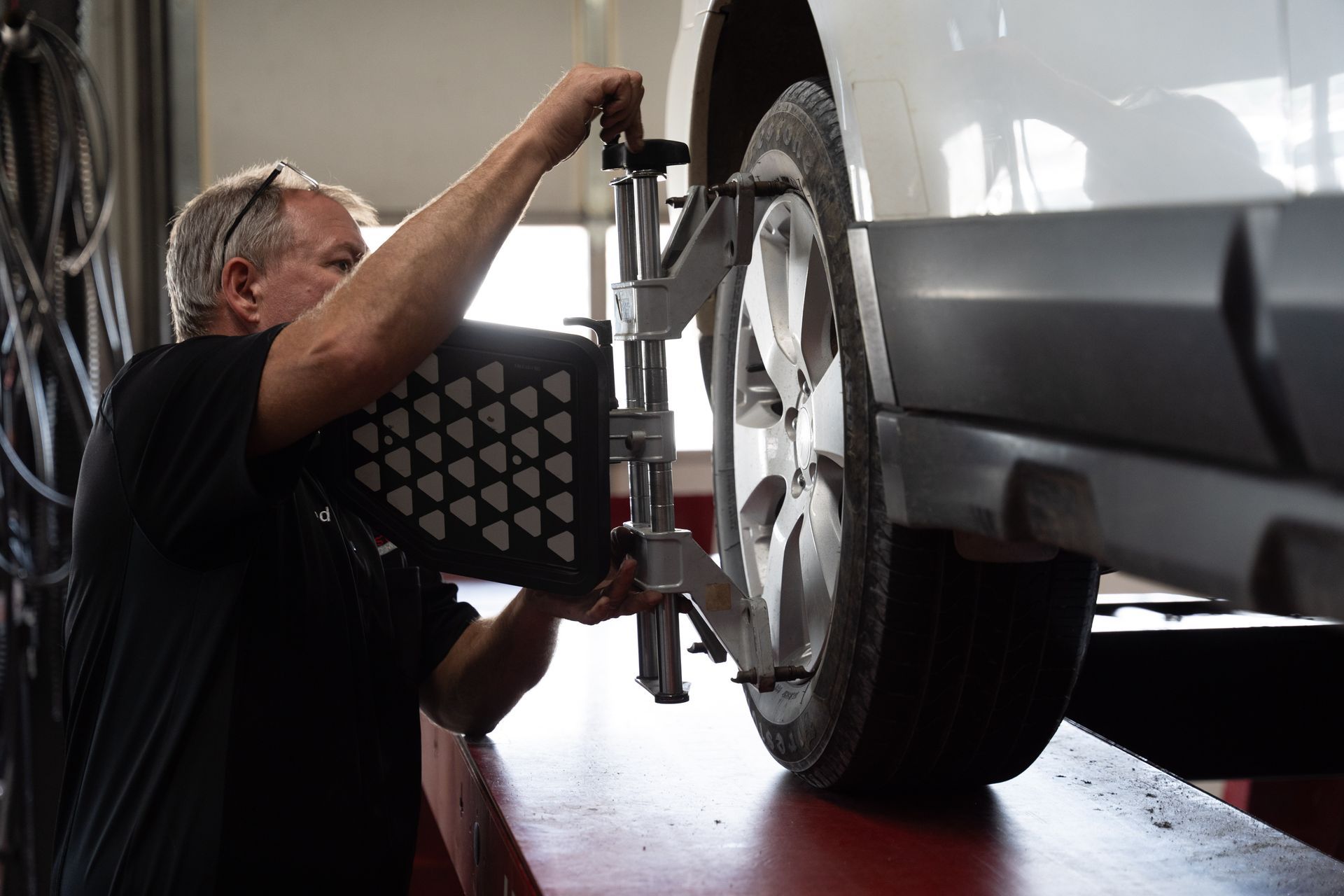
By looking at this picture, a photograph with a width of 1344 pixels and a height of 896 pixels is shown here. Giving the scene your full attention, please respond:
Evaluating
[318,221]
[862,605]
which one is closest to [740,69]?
[318,221]

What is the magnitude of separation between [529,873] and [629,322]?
0.56 m

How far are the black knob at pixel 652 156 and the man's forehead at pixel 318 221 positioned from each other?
48cm

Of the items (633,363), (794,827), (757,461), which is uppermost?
(633,363)

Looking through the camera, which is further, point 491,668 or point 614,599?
point 491,668

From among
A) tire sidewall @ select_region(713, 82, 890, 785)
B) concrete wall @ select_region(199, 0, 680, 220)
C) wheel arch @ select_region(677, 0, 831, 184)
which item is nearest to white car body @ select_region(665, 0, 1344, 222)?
tire sidewall @ select_region(713, 82, 890, 785)

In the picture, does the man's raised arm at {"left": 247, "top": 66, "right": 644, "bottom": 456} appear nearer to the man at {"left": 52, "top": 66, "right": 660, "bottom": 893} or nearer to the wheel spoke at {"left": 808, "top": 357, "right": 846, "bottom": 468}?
the man at {"left": 52, "top": 66, "right": 660, "bottom": 893}

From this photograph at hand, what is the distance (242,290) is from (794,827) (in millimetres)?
974

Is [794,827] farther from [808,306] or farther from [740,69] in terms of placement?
[740,69]

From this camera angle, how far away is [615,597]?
4.28ft

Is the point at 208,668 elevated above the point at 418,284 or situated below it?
below

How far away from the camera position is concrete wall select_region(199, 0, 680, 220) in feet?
18.1

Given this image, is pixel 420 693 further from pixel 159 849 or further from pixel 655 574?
pixel 655 574

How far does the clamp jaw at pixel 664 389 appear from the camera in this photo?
126 cm

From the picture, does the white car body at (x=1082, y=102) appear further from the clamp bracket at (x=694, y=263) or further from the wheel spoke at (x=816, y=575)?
the wheel spoke at (x=816, y=575)
